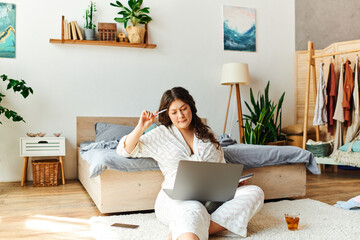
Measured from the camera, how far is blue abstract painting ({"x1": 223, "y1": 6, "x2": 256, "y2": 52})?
5141mm

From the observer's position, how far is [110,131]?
416 cm

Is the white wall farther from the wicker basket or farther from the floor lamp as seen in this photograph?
the wicker basket

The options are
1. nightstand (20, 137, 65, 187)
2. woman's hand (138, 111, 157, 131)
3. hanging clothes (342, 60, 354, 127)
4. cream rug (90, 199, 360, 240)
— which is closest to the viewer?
cream rug (90, 199, 360, 240)

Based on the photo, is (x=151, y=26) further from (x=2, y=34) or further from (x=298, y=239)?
(x=298, y=239)

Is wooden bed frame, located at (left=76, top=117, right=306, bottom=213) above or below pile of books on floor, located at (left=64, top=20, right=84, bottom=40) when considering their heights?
below

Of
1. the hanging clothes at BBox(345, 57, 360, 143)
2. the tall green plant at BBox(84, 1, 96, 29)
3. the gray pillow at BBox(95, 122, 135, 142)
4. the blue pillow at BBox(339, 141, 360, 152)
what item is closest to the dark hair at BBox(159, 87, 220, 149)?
the gray pillow at BBox(95, 122, 135, 142)

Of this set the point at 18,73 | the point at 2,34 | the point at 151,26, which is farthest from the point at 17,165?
the point at 151,26

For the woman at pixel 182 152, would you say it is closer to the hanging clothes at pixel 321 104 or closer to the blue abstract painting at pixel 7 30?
the blue abstract painting at pixel 7 30

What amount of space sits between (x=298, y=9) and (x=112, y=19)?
277cm

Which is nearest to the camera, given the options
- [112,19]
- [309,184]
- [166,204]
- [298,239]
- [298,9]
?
[298,239]

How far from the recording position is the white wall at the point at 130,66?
4281mm

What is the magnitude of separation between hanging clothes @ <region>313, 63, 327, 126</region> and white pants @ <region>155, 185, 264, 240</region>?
2.84 meters

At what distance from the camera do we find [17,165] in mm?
4246

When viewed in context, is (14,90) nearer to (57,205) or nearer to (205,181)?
(57,205)
